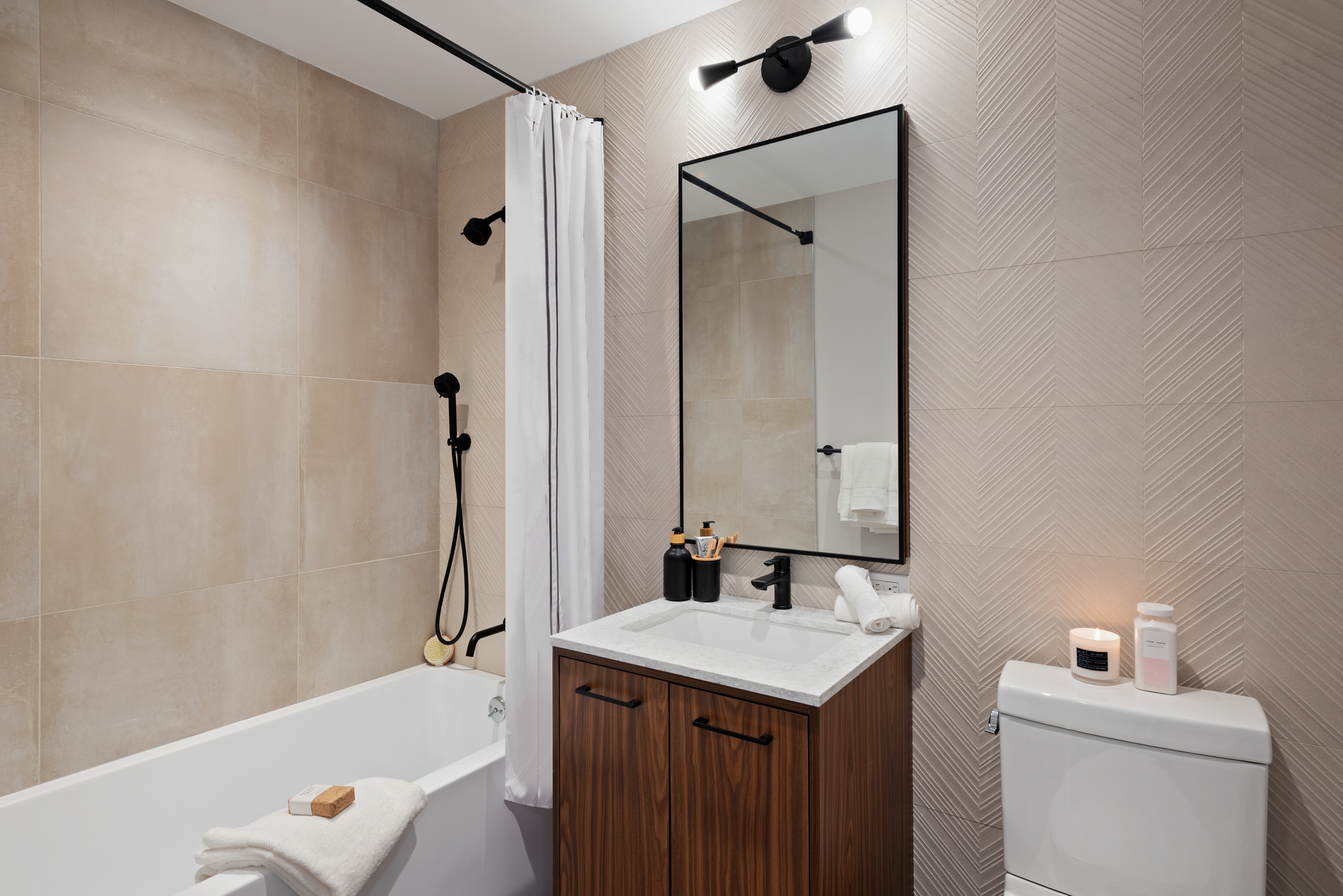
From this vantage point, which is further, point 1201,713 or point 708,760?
point 708,760

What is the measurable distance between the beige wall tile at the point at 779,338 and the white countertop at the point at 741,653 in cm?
57

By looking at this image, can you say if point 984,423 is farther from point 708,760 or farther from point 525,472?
point 525,472

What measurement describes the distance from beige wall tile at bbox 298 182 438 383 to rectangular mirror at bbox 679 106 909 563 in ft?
3.65

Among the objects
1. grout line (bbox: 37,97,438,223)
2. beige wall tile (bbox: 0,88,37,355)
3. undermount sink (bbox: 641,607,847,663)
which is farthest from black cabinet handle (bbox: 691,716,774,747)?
grout line (bbox: 37,97,438,223)

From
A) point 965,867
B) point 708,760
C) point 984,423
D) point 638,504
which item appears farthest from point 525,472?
point 965,867

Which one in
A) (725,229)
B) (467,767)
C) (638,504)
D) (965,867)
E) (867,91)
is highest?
(867,91)

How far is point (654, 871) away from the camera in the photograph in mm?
1448

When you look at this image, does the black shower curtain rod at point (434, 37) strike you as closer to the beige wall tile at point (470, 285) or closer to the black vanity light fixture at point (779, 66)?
the black vanity light fixture at point (779, 66)

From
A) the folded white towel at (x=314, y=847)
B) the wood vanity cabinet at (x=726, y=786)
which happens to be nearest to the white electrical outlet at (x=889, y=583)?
the wood vanity cabinet at (x=726, y=786)

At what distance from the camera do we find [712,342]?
6.49 feet

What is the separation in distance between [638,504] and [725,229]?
0.84 metres

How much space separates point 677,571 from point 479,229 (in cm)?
134

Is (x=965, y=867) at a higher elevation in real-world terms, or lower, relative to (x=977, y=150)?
lower

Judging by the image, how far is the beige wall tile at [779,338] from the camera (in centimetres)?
181
